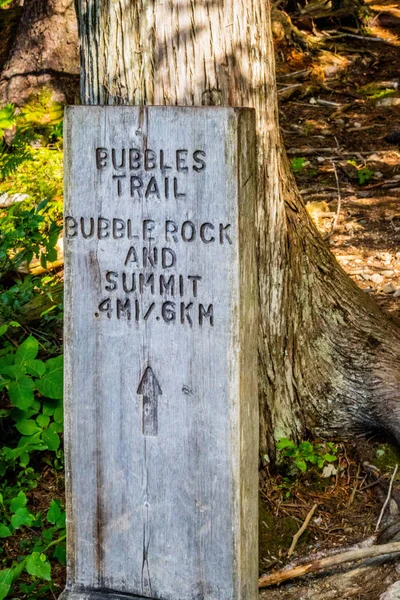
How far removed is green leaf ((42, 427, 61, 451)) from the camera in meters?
3.98

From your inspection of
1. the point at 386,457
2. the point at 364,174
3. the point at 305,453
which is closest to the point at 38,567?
the point at 305,453

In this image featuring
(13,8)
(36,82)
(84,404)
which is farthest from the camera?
(13,8)

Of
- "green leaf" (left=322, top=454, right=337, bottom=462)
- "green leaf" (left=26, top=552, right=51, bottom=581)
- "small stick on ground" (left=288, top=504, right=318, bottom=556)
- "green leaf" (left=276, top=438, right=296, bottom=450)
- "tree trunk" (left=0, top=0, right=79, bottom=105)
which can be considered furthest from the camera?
"tree trunk" (left=0, top=0, right=79, bottom=105)

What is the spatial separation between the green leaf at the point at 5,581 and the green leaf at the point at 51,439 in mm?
766

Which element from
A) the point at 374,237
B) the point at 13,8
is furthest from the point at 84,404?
the point at 13,8

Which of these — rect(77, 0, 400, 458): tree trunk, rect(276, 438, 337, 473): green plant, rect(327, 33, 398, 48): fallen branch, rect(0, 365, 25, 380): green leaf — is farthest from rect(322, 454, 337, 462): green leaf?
rect(327, 33, 398, 48): fallen branch

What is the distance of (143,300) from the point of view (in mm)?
2803

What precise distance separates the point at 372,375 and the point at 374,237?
2364mm

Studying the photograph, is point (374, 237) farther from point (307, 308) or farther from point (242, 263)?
point (242, 263)

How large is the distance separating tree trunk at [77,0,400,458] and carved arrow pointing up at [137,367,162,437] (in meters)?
1.04

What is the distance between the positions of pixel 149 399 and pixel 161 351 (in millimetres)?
173

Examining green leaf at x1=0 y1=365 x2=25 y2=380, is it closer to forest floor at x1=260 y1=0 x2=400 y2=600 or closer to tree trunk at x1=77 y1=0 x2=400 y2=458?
tree trunk at x1=77 y1=0 x2=400 y2=458

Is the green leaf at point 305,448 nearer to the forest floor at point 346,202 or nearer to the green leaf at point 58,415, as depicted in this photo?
the forest floor at point 346,202

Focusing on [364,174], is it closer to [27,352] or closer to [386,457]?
[386,457]
